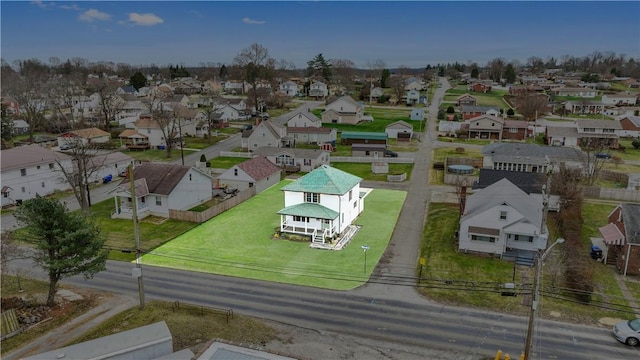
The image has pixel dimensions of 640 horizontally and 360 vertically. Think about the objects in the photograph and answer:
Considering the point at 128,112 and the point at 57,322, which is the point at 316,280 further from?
the point at 128,112

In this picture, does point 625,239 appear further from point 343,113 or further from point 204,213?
point 343,113

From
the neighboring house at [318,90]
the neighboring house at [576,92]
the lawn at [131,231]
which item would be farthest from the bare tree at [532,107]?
Answer: the lawn at [131,231]

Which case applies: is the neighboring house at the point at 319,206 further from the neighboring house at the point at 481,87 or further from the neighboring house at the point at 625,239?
the neighboring house at the point at 481,87

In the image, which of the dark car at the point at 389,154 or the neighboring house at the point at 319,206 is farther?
the dark car at the point at 389,154

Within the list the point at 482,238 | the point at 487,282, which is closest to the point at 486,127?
the point at 482,238

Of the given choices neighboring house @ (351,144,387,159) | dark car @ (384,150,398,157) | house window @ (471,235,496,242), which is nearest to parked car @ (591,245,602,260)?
house window @ (471,235,496,242)

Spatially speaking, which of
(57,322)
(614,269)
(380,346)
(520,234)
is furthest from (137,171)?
(614,269)
